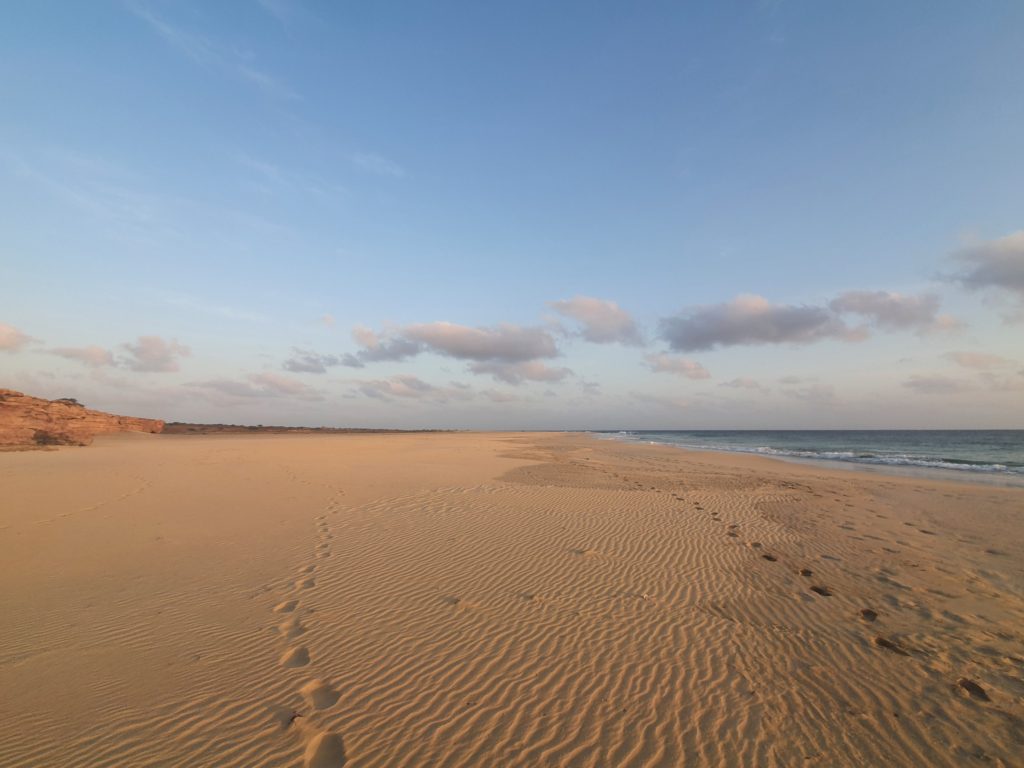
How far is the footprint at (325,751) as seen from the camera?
362 centimetres

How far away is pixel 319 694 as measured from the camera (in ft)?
14.8

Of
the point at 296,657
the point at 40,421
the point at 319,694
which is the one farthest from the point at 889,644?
the point at 40,421

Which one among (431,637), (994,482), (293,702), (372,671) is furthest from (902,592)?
(994,482)

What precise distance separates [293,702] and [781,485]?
20334 millimetres

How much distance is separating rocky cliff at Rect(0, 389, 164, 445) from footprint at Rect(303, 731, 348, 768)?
43825mm

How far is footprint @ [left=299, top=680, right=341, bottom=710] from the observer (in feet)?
14.2

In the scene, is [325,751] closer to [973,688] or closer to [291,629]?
[291,629]

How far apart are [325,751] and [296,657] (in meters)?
1.64

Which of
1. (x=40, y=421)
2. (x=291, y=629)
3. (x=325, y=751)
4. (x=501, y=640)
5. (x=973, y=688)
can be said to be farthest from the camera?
(x=40, y=421)

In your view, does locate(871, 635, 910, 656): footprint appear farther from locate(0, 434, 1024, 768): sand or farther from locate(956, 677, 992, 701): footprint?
locate(956, 677, 992, 701): footprint

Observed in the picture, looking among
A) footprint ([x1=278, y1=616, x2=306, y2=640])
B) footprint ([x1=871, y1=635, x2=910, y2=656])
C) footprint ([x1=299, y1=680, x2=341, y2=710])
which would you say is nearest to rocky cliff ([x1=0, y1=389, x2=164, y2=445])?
footprint ([x1=278, y1=616, x2=306, y2=640])

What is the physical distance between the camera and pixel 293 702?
14.3 ft

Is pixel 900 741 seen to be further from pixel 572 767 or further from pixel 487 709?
pixel 487 709

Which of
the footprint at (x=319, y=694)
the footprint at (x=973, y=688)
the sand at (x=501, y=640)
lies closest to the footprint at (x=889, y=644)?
the sand at (x=501, y=640)
